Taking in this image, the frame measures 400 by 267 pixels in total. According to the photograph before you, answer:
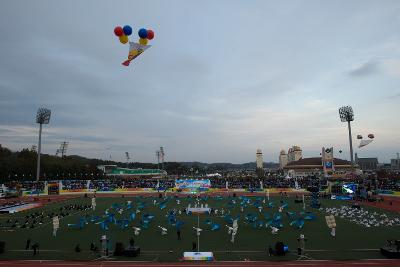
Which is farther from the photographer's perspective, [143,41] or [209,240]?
[209,240]

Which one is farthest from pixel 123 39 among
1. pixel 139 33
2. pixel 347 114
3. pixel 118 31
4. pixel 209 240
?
pixel 347 114

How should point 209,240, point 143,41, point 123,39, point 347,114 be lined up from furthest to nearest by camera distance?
point 347,114, point 209,240, point 123,39, point 143,41

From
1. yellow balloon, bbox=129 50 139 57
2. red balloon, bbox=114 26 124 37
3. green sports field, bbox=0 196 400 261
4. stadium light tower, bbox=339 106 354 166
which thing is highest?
stadium light tower, bbox=339 106 354 166

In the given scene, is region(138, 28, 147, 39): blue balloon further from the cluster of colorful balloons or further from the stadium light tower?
the stadium light tower

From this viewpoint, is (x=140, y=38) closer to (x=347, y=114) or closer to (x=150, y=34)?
(x=150, y=34)

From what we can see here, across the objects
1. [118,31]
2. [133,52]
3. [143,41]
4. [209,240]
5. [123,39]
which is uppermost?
[118,31]

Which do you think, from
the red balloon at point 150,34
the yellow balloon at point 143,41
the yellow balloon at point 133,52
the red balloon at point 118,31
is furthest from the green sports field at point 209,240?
the red balloon at point 118,31

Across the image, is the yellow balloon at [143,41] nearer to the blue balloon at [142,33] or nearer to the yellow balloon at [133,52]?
the blue balloon at [142,33]

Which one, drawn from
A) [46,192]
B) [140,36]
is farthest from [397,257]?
[46,192]

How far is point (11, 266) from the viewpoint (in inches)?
701

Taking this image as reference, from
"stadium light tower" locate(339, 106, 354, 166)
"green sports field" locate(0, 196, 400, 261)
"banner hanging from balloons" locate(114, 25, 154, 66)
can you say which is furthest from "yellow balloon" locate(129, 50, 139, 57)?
"stadium light tower" locate(339, 106, 354, 166)

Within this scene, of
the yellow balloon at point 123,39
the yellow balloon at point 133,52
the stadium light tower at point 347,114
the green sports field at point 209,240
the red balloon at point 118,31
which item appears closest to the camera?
the yellow balloon at point 133,52

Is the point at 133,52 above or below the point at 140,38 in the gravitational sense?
below

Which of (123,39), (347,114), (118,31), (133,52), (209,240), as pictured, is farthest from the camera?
(347,114)
